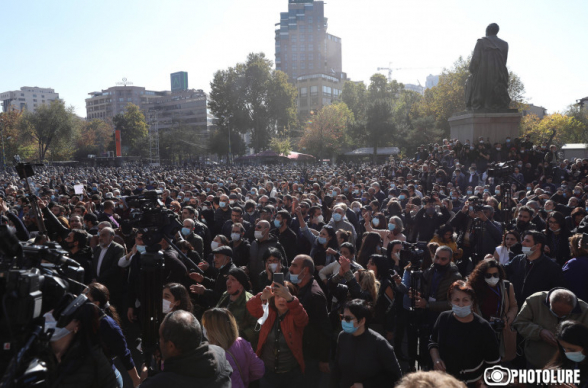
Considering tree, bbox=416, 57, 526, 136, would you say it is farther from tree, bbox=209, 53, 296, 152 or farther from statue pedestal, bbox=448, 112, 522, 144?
statue pedestal, bbox=448, 112, 522, 144

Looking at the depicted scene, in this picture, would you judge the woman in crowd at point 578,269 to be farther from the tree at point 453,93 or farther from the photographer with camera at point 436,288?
the tree at point 453,93

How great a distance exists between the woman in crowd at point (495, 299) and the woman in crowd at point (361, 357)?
4.73ft

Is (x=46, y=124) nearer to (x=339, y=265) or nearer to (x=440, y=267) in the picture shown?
(x=339, y=265)

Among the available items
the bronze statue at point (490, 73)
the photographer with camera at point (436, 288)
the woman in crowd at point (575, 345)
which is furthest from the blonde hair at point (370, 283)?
the bronze statue at point (490, 73)

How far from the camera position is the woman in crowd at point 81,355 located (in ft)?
10.3

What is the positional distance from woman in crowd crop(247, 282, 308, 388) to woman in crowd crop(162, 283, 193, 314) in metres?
0.75

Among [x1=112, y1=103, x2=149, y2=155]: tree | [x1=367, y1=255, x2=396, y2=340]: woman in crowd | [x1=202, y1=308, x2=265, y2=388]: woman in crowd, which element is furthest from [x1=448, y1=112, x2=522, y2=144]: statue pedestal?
[x1=112, y1=103, x2=149, y2=155]: tree

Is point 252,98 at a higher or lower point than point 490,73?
higher

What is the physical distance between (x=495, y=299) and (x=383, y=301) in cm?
117

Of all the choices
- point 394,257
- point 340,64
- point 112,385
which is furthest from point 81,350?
point 340,64

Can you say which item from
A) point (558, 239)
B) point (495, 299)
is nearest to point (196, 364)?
point (495, 299)

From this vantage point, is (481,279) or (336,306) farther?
(336,306)

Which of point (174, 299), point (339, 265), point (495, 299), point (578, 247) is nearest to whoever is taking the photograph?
point (174, 299)

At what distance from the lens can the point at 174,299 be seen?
4.31m
